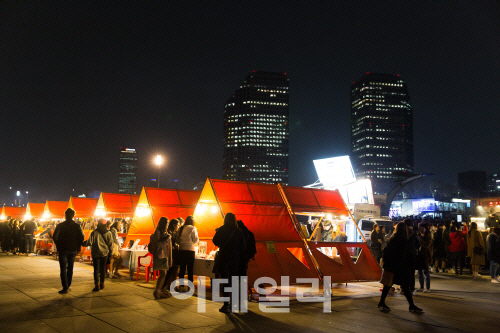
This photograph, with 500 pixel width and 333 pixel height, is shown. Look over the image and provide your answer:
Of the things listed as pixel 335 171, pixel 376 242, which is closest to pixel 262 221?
pixel 376 242

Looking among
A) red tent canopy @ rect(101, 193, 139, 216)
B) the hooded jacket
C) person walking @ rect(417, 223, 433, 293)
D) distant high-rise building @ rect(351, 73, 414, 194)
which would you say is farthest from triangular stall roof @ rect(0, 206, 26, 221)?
distant high-rise building @ rect(351, 73, 414, 194)

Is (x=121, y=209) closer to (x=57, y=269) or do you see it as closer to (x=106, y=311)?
(x=57, y=269)

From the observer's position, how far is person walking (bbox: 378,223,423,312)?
27.5 ft

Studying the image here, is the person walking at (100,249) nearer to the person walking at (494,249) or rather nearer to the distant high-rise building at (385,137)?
the person walking at (494,249)

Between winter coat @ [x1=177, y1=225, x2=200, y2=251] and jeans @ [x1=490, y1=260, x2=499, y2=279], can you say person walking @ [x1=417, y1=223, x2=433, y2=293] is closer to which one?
jeans @ [x1=490, y1=260, x2=499, y2=279]

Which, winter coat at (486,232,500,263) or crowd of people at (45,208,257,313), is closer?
crowd of people at (45,208,257,313)

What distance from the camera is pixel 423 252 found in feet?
36.3

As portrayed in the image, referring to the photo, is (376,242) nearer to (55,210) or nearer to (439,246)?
(439,246)

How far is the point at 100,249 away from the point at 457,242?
13385 millimetres

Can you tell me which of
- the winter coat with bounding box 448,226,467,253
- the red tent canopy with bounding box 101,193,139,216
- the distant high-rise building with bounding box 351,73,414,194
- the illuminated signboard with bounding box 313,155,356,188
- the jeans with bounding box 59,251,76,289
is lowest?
the jeans with bounding box 59,251,76,289

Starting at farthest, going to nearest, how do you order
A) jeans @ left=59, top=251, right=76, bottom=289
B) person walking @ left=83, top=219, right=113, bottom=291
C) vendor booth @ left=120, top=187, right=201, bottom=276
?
vendor booth @ left=120, top=187, right=201, bottom=276
person walking @ left=83, top=219, right=113, bottom=291
jeans @ left=59, top=251, right=76, bottom=289

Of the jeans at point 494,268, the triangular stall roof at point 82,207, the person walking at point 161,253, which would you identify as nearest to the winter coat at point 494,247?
the jeans at point 494,268

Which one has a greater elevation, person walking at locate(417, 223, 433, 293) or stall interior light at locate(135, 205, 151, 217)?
stall interior light at locate(135, 205, 151, 217)

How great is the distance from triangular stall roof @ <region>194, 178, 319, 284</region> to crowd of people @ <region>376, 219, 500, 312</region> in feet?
8.17
